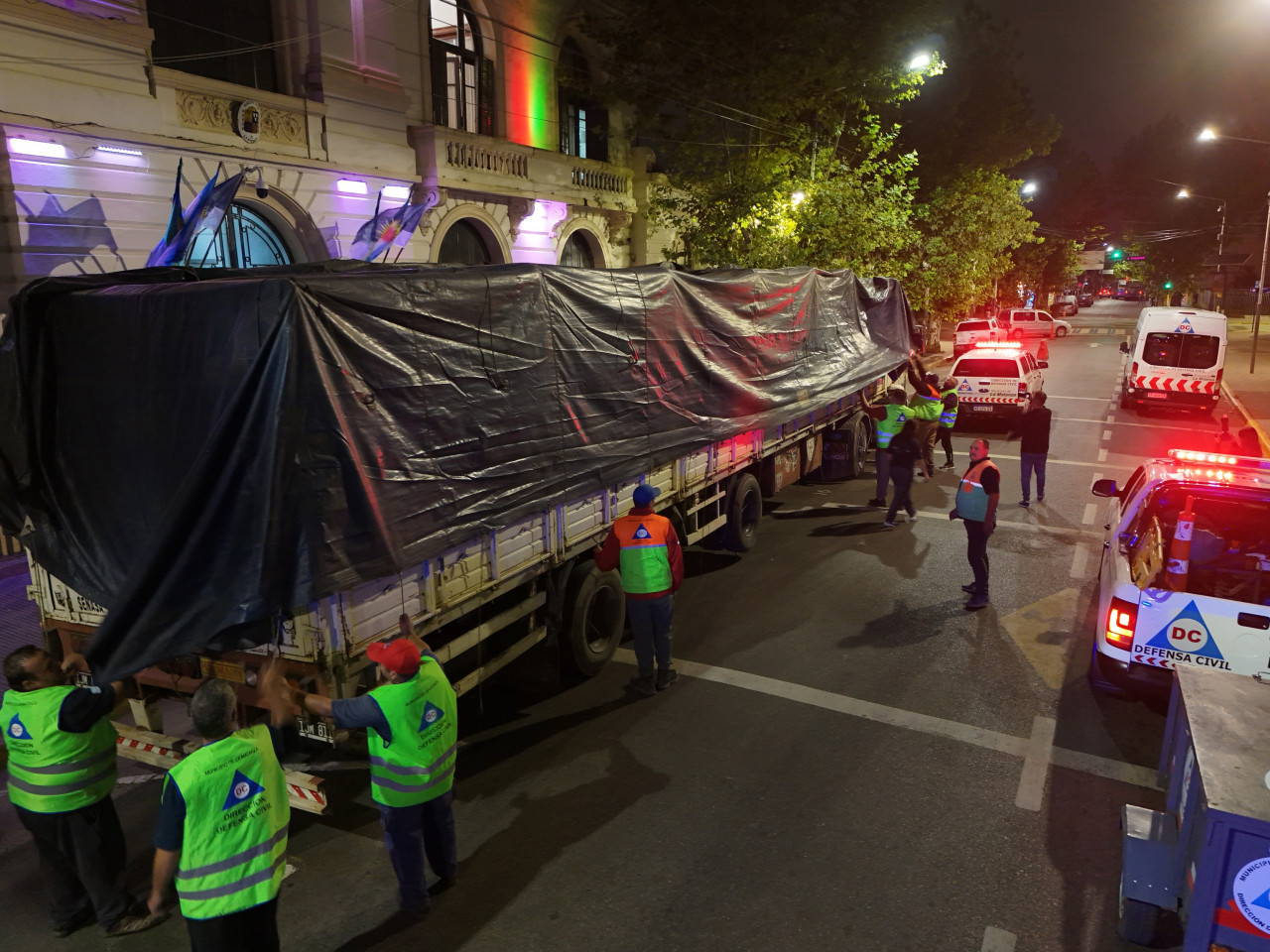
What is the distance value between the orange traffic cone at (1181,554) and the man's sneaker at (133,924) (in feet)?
21.0

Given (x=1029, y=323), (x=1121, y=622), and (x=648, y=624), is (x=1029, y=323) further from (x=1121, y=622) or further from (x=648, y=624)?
(x=648, y=624)

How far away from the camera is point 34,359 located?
16.8 ft

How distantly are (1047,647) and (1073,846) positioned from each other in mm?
3137

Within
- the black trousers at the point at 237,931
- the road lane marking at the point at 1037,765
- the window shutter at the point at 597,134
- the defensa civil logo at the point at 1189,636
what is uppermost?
the window shutter at the point at 597,134

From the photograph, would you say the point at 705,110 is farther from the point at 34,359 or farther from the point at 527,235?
the point at 34,359

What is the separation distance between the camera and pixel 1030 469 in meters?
12.4

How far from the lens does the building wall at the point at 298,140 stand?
10.5 m

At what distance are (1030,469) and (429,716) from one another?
10.5 meters

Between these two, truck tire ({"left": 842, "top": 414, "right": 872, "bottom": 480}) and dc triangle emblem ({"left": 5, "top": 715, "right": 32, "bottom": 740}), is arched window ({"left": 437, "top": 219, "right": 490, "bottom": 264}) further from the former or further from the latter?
dc triangle emblem ({"left": 5, "top": 715, "right": 32, "bottom": 740})

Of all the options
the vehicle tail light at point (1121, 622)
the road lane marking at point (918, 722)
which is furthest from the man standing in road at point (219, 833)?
the vehicle tail light at point (1121, 622)

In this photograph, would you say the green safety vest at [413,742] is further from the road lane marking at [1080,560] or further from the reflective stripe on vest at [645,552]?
the road lane marking at [1080,560]

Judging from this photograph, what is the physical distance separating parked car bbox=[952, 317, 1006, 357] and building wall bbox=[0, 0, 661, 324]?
46.1 feet

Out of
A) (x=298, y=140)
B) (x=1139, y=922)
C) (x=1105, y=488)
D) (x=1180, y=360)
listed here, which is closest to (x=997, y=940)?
(x=1139, y=922)

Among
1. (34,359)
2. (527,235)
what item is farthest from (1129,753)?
(527,235)
